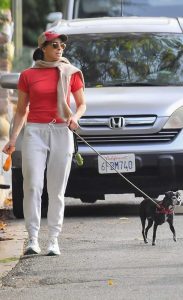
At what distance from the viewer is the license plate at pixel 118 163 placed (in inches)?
452

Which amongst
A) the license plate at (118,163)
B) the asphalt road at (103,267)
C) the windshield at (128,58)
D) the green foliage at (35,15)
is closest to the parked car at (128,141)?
the license plate at (118,163)

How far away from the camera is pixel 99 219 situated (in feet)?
38.9

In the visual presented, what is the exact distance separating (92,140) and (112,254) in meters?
2.47

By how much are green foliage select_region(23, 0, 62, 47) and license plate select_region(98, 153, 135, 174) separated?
3027 cm

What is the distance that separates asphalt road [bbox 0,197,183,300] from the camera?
301 inches

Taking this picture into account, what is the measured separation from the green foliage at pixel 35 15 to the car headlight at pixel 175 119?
3013 cm

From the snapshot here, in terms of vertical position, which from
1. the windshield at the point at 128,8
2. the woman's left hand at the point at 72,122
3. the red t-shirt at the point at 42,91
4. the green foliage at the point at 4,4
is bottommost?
the windshield at the point at 128,8

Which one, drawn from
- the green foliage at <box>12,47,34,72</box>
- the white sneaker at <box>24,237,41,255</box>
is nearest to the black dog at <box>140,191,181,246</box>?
the white sneaker at <box>24,237,41,255</box>

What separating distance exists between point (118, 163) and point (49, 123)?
2.34m

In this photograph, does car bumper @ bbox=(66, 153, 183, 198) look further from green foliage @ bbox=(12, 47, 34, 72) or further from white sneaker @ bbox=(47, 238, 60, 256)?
green foliage @ bbox=(12, 47, 34, 72)

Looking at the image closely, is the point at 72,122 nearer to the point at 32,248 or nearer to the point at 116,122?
the point at 32,248

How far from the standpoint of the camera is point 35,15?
141ft

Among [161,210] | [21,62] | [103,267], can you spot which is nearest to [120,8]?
[161,210]

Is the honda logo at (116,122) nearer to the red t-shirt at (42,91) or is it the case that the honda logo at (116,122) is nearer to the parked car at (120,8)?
the red t-shirt at (42,91)
